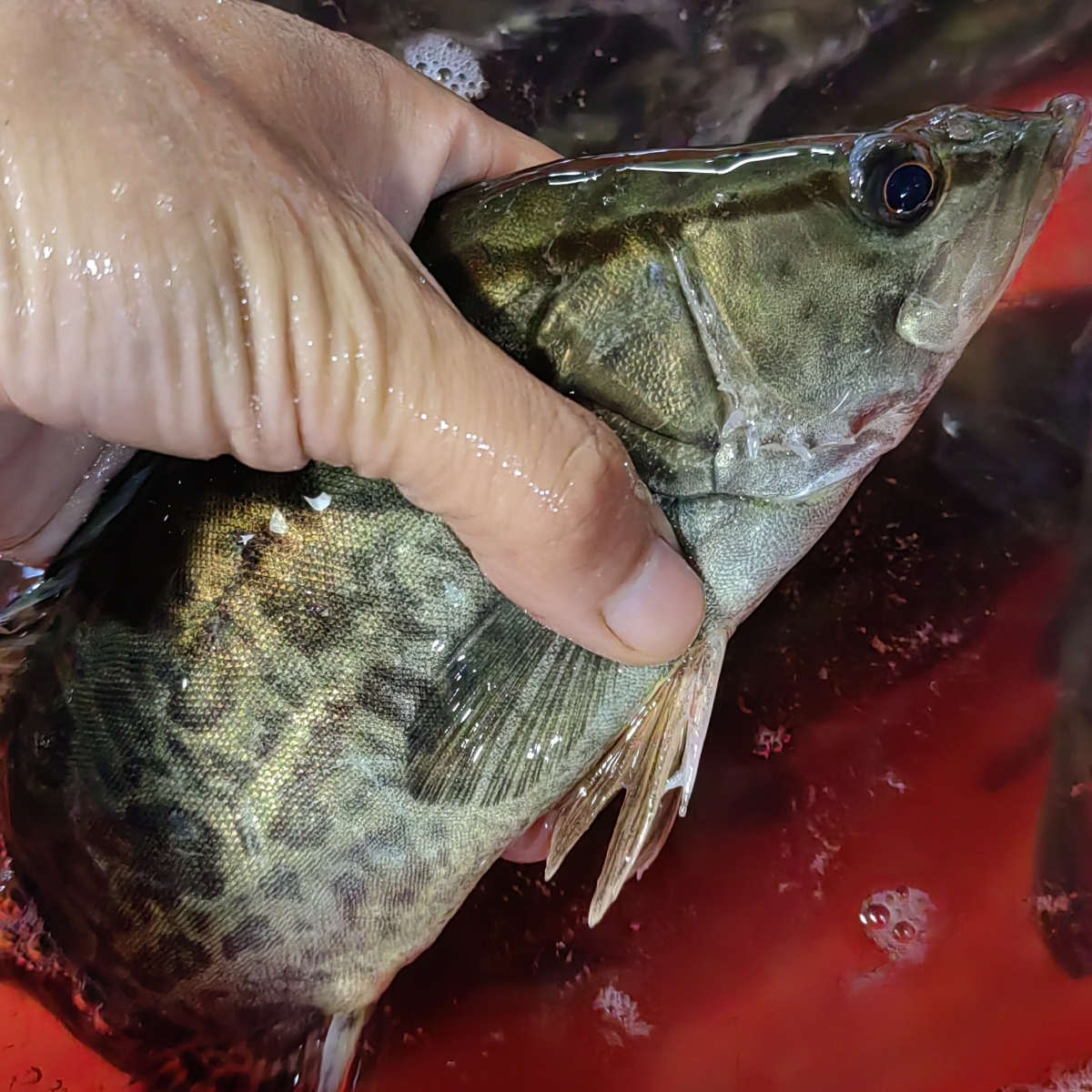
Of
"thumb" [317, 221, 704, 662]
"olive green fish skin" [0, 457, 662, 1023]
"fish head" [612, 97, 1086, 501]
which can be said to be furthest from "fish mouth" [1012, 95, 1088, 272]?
"olive green fish skin" [0, 457, 662, 1023]

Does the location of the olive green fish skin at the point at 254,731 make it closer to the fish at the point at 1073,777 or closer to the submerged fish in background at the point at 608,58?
the fish at the point at 1073,777

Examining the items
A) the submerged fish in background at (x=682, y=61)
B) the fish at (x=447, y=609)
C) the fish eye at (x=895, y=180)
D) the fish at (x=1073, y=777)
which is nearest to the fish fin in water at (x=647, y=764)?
the fish at (x=447, y=609)

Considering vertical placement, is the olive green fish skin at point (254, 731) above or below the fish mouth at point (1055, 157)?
below

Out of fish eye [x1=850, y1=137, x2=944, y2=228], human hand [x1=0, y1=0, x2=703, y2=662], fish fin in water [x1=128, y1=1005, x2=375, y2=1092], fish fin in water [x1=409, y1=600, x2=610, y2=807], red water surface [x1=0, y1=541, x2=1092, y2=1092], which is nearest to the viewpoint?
human hand [x1=0, y1=0, x2=703, y2=662]

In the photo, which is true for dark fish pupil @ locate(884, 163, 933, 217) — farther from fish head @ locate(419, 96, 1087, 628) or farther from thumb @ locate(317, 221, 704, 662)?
thumb @ locate(317, 221, 704, 662)

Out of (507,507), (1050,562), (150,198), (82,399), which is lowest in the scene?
(1050,562)

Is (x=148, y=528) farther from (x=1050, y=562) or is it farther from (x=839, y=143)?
(x=1050, y=562)

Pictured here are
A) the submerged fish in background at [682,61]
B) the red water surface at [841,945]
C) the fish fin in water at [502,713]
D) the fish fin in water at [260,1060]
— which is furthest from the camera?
the submerged fish in background at [682,61]

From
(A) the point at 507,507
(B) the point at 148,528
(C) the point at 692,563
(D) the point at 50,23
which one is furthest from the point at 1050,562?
(D) the point at 50,23
